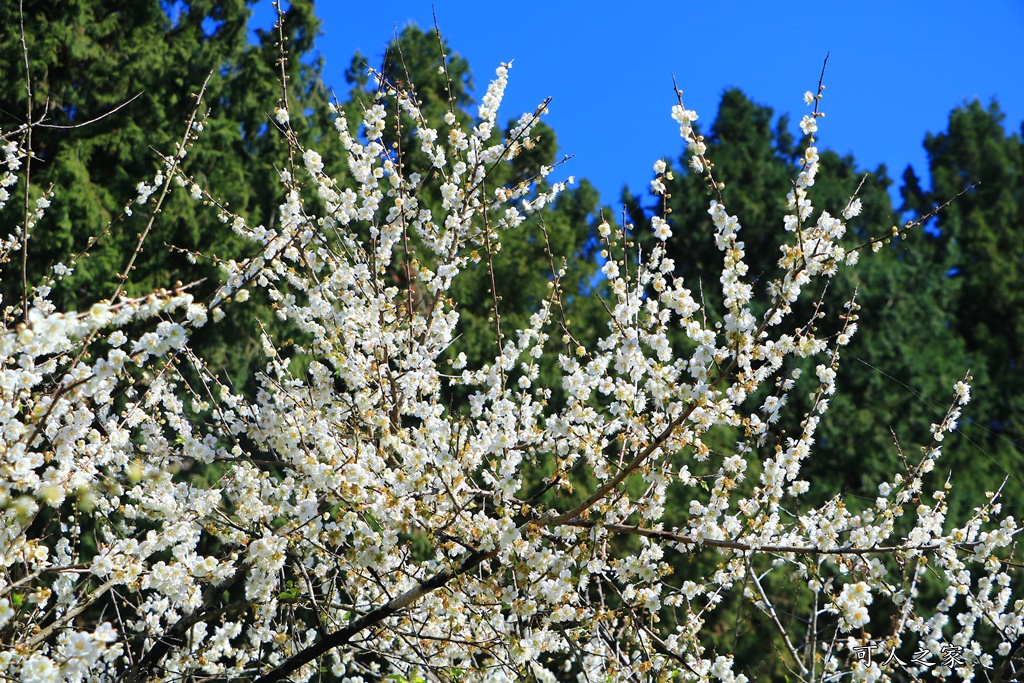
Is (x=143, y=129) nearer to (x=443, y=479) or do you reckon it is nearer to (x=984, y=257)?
(x=443, y=479)

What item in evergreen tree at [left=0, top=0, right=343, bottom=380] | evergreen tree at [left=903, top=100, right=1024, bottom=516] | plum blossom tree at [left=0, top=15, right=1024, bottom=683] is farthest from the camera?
evergreen tree at [left=903, top=100, right=1024, bottom=516]

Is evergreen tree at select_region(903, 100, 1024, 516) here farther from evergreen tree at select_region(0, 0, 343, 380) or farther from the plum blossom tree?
the plum blossom tree

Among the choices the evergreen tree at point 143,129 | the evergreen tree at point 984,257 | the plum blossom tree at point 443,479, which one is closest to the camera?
the plum blossom tree at point 443,479

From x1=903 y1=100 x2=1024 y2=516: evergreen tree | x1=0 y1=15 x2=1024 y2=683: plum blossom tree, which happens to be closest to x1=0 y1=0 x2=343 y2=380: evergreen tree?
x1=0 y1=15 x2=1024 y2=683: plum blossom tree

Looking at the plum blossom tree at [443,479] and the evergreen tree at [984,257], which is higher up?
the evergreen tree at [984,257]

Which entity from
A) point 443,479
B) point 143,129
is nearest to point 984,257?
point 143,129

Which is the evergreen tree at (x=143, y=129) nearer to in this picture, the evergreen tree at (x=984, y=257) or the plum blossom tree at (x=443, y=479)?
the plum blossom tree at (x=443, y=479)

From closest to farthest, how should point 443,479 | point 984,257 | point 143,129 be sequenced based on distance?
point 443,479 < point 143,129 < point 984,257

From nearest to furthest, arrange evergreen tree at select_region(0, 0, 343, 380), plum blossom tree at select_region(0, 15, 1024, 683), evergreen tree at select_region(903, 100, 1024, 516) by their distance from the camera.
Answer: plum blossom tree at select_region(0, 15, 1024, 683), evergreen tree at select_region(0, 0, 343, 380), evergreen tree at select_region(903, 100, 1024, 516)

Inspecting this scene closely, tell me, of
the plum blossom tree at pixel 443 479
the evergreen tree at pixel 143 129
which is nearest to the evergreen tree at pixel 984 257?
the evergreen tree at pixel 143 129

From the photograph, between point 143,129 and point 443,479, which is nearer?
point 443,479

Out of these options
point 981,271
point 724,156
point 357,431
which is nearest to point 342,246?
point 357,431

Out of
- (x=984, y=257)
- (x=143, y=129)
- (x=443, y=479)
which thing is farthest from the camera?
(x=984, y=257)

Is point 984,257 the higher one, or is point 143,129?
point 143,129
